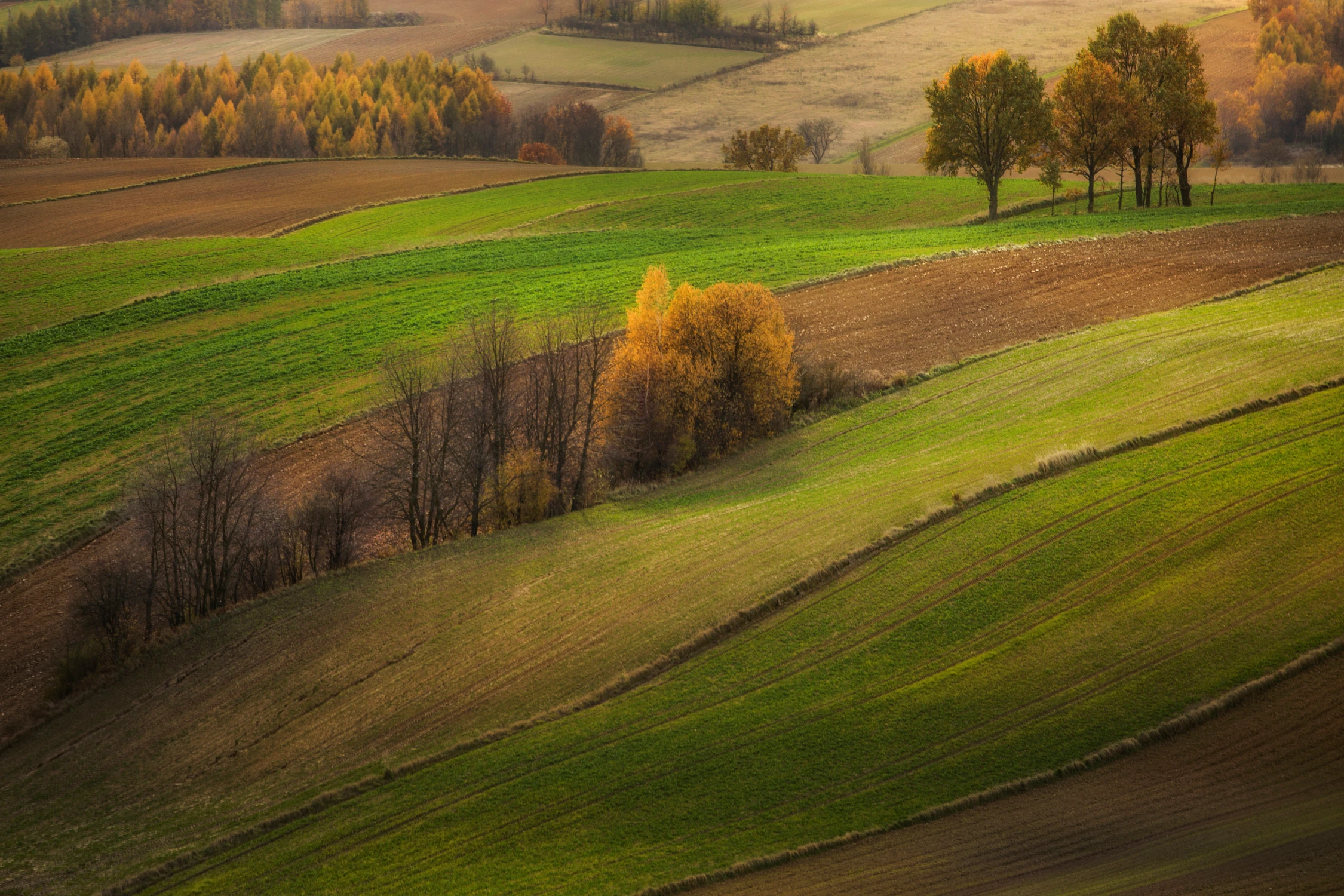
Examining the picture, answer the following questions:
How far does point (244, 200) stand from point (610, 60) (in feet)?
237

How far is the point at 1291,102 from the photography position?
11500 centimetres

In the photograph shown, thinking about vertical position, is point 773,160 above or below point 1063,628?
above

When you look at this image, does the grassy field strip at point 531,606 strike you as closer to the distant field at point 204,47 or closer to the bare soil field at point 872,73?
the bare soil field at point 872,73

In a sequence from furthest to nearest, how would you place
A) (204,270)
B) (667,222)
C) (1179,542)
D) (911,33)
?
1. (911,33)
2. (667,222)
3. (204,270)
4. (1179,542)

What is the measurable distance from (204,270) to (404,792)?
1997 inches

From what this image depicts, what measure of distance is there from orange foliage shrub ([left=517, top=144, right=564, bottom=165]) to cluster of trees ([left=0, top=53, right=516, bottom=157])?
4.63 m

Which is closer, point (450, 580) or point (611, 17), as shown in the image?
point (450, 580)

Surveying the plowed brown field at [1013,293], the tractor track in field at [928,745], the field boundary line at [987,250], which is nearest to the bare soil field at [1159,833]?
the tractor track in field at [928,745]

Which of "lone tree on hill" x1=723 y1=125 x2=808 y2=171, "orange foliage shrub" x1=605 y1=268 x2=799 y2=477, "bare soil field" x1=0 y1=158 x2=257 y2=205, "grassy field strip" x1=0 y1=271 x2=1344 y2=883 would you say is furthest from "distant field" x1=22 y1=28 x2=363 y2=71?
"grassy field strip" x1=0 y1=271 x2=1344 y2=883

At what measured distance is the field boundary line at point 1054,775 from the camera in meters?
23.9

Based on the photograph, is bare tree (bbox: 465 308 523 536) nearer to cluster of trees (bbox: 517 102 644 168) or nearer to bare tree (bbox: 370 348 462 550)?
bare tree (bbox: 370 348 462 550)

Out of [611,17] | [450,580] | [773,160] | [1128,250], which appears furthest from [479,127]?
[450,580]

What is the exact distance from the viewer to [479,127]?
128 meters

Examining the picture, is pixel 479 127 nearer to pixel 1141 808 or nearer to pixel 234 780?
pixel 234 780
